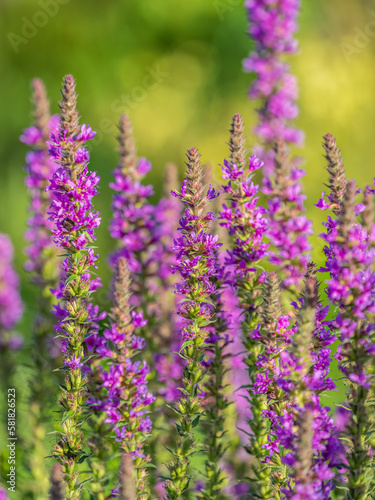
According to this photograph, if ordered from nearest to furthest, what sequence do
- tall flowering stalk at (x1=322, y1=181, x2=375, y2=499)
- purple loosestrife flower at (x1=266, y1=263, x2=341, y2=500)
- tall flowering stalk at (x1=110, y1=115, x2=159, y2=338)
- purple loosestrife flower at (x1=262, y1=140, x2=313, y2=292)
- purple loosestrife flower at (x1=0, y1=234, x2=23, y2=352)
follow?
1. purple loosestrife flower at (x1=266, y1=263, x2=341, y2=500)
2. tall flowering stalk at (x1=322, y1=181, x2=375, y2=499)
3. purple loosestrife flower at (x1=262, y1=140, x2=313, y2=292)
4. tall flowering stalk at (x1=110, y1=115, x2=159, y2=338)
5. purple loosestrife flower at (x1=0, y1=234, x2=23, y2=352)

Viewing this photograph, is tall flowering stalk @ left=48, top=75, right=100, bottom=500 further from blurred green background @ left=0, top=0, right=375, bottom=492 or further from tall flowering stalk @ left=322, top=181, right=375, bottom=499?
blurred green background @ left=0, top=0, right=375, bottom=492

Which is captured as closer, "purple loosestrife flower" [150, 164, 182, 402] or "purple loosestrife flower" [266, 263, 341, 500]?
"purple loosestrife flower" [266, 263, 341, 500]

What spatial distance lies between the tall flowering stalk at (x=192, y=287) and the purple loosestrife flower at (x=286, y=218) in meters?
0.33

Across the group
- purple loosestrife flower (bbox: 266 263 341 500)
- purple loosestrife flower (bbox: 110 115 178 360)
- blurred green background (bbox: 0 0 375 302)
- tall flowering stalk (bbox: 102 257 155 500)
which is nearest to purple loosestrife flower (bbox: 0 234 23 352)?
purple loosestrife flower (bbox: 110 115 178 360)

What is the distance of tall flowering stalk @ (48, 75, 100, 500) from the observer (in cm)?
280

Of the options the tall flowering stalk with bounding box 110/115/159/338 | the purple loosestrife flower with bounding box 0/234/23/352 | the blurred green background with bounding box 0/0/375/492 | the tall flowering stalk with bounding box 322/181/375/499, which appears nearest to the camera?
the tall flowering stalk with bounding box 322/181/375/499

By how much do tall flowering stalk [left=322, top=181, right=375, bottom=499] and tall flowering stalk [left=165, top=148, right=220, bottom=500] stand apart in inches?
20.0

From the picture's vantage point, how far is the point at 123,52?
13.3 m

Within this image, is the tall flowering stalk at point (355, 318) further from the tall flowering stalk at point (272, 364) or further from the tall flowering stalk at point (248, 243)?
the tall flowering stalk at point (248, 243)

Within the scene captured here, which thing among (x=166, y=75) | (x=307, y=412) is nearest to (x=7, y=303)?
(x=307, y=412)

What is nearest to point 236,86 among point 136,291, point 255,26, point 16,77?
point 16,77

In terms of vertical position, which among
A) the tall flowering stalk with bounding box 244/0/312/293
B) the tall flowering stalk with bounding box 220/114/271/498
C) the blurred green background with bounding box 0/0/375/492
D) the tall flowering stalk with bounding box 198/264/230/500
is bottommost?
the tall flowering stalk with bounding box 198/264/230/500

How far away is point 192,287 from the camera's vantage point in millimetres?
2787

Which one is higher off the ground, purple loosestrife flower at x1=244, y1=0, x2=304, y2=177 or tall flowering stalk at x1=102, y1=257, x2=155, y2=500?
purple loosestrife flower at x1=244, y1=0, x2=304, y2=177
